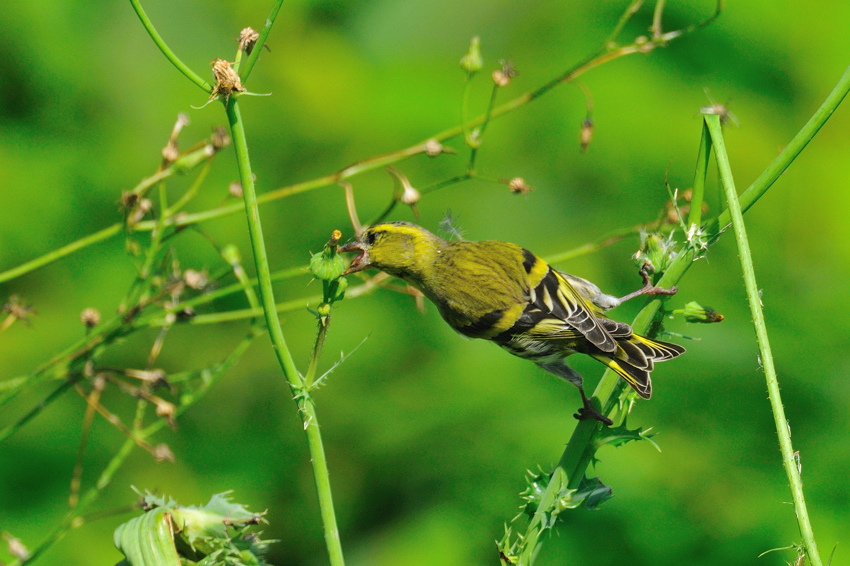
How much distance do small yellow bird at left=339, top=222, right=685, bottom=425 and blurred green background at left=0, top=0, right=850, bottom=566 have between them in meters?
1.02

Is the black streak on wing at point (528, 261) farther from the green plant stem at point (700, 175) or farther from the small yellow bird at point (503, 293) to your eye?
the green plant stem at point (700, 175)

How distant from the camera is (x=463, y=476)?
392 centimetres

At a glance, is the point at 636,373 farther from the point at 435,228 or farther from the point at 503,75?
the point at 435,228

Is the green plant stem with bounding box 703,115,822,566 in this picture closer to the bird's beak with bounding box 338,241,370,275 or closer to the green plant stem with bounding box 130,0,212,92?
the green plant stem with bounding box 130,0,212,92

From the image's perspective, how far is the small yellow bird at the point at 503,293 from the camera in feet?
9.08

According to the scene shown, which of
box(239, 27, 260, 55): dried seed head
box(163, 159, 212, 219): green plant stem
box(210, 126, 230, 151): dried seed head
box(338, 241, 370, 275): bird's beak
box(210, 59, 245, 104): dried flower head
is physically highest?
box(239, 27, 260, 55): dried seed head

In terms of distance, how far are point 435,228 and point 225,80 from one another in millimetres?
2900

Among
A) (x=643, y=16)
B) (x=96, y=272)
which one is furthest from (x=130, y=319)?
(x=643, y=16)

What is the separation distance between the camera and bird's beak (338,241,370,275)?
258 centimetres

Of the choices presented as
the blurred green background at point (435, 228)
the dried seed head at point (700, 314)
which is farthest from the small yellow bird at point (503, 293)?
the blurred green background at point (435, 228)

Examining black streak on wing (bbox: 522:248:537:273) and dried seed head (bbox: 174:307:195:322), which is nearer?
dried seed head (bbox: 174:307:195:322)

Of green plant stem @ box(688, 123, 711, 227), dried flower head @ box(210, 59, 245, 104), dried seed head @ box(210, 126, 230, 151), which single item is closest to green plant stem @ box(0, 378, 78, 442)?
dried seed head @ box(210, 126, 230, 151)

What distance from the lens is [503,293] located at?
2.95m

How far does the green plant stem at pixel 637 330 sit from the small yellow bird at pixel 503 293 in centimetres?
80
